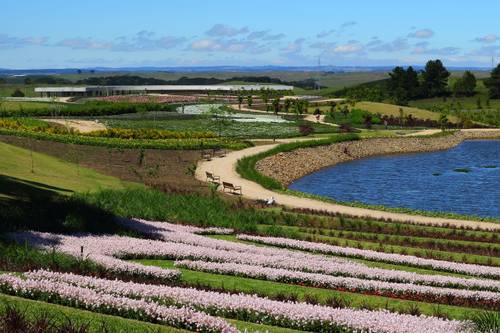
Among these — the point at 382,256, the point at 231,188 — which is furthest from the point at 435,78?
the point at 382,256

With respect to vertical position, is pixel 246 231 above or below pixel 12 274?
below

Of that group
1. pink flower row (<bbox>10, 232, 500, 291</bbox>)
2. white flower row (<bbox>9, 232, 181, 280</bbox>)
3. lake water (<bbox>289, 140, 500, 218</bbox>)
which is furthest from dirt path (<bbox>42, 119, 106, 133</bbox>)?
white flower row (<bbox>9, 232, 181, 280</bbox>)

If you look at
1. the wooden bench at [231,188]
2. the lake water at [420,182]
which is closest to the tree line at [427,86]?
the lake water at [420,182]

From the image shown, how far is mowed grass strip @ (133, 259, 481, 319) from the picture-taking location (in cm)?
1850

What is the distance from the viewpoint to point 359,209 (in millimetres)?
50781

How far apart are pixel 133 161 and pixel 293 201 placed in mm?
23481

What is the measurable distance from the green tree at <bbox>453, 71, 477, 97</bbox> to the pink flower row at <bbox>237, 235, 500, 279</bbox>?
160672mm

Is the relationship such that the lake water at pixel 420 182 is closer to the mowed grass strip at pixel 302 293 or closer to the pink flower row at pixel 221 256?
the pink flower row at pixel 221 256

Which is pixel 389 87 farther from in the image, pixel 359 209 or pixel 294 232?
pixel 294 232

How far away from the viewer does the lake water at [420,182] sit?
6038 centimetres

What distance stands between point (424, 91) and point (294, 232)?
16376cm

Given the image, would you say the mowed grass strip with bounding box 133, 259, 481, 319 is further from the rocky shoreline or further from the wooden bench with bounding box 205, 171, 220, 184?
the rocky shoreline

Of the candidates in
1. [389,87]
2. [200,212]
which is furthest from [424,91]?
[200,212]

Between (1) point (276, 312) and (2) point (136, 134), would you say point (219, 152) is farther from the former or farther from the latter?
(1) point (276, 312)
